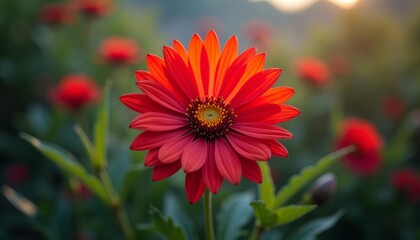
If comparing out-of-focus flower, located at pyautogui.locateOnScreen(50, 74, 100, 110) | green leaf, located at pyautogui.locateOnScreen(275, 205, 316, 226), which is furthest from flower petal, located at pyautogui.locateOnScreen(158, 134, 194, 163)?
out-of-focus flower, located at pyautogui.locateOnScreen(50, 74, 100, 110)

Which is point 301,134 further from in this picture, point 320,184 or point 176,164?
point 176,164

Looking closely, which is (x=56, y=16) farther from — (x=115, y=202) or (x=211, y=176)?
(x=211, y=176)

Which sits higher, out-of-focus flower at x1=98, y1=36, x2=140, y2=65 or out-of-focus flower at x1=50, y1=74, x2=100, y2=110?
out-of-focus flower at x1=98, y1=36, x2=140, y2=65

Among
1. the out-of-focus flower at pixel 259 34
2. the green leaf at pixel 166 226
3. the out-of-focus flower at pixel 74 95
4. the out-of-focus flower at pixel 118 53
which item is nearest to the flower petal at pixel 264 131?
the green leaf at pixel 166 226

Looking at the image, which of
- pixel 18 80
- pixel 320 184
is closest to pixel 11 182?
pixel 18 80

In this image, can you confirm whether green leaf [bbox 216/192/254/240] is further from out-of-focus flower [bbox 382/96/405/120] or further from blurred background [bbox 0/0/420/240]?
out-of-focus flower [bbox 382/96/405/120]
